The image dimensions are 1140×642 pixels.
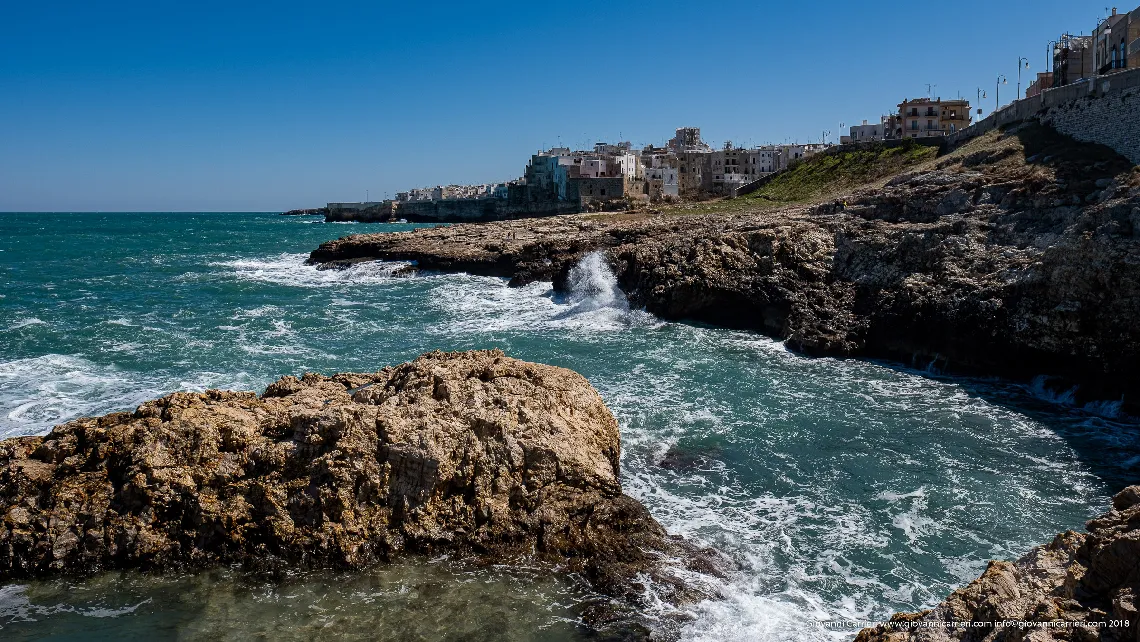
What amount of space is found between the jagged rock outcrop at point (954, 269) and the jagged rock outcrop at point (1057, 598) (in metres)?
14.7

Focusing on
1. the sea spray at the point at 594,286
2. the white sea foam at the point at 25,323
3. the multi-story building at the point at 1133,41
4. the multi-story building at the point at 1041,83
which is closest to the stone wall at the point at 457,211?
→ the multi-story building at the point at 1041,83

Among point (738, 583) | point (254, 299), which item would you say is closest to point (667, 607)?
point (738, 583)

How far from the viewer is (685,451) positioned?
15078 millimetres

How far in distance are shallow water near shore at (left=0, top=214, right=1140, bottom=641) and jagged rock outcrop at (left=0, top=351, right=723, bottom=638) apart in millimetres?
460

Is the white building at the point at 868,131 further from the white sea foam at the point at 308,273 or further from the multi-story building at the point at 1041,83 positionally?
the white sea foam at the point at 308,273

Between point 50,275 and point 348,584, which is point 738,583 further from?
point 50,275

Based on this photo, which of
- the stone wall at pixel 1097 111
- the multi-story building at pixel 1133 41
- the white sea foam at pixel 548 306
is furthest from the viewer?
the multi-story building at pixel 1133 41

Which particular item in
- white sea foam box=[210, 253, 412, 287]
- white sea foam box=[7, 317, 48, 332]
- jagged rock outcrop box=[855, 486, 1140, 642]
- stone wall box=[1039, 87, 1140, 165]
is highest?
stone wall box=[1039, 87, 1140, 165]

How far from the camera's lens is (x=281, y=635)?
8.70m

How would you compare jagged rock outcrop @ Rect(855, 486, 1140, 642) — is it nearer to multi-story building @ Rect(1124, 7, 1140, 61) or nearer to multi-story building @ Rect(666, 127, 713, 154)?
multi-story building @ Rect(1124, 7, 1140, 61)

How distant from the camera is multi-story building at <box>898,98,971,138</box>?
76250mm

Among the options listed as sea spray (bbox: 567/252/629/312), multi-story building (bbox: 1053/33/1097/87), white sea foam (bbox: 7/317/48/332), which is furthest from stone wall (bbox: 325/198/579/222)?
white sea foam (bbox: 7/317/48/332)

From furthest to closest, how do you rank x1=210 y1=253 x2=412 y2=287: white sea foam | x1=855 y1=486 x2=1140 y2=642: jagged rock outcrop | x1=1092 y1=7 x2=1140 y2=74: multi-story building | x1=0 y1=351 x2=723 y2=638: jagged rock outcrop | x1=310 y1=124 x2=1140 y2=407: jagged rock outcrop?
1. x1=210 y1=253 x2=412 y2=287: white sea foam
2. x1=1092 y1=7 x2=1140 y2=74: multi-story building
3. x1=310 y1=124 x2=1140 y2=407: jagged rock outcrop
4. x1=0 y1=351 x2=723 y2=638: jagged rock outcrop
5. x1=855 y1=486 x2=1140 y2=642: jagged rock outcrop

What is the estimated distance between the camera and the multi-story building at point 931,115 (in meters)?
76.2
